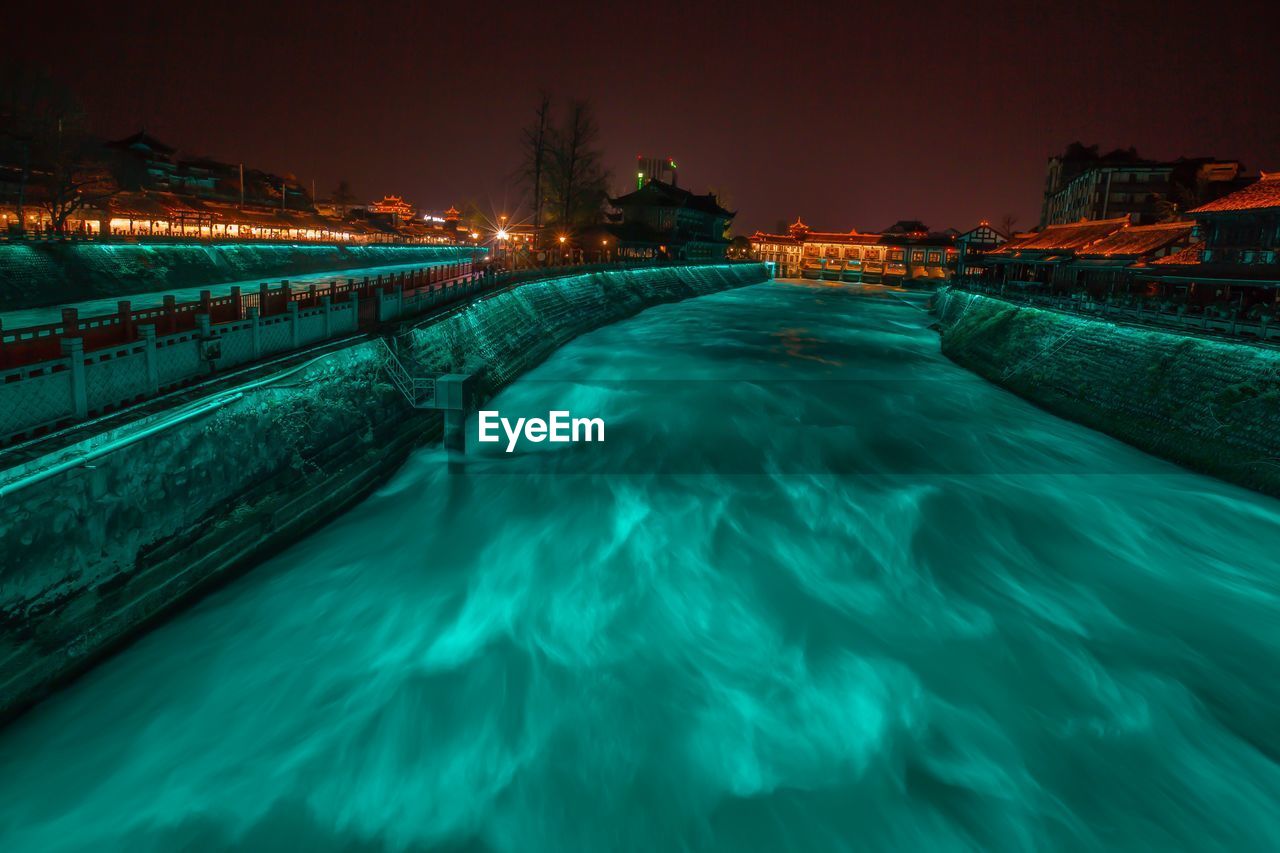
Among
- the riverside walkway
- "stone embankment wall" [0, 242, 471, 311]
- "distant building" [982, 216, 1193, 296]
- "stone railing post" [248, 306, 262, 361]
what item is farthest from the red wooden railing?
"distant building" [982, 216, 1193, 296]

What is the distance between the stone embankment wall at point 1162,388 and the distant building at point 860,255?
71198mm

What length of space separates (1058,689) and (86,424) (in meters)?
14.6

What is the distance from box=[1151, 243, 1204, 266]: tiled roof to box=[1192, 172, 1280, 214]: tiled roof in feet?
6.00

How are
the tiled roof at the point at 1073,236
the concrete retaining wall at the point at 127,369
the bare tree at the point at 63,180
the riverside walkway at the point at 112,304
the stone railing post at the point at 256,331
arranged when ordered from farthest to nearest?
the tiled roof at the point at 1073,236 < the bare tree at the point at 63,180 < the riverside walkway at the point at 112,304 < the stone railing post at the point at 256,331 < the concrete retaining wall at the point at 127,369

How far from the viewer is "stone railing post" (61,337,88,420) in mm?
9141

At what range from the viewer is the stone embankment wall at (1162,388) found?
16406mm

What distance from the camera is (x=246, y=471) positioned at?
11016 millimetres

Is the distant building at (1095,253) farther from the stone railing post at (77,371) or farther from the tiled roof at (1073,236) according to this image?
the stone railing post at (77,371)

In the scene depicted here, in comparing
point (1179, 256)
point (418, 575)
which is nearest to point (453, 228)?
point (1179, 256)

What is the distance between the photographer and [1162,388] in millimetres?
19516

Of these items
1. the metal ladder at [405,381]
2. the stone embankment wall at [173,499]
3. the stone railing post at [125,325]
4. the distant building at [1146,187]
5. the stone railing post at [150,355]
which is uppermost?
the distant building at [1146,187]

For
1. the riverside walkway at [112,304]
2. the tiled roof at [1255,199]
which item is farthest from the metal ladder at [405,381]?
the tiled roof at [1255,199]

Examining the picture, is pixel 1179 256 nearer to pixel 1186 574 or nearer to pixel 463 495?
pixel 1186 574

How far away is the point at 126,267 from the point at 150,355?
23130 mm
